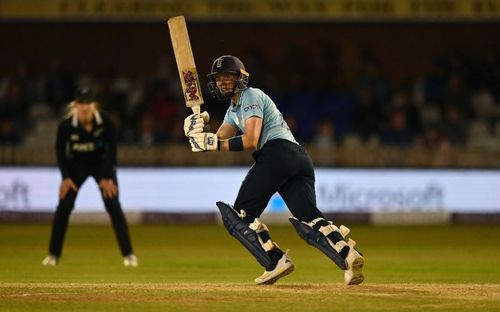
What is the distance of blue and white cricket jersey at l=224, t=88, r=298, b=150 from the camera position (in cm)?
936

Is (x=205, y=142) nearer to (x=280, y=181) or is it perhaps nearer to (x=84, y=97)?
(x=280, y=181)

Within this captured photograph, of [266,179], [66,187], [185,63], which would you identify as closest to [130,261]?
[66,187]

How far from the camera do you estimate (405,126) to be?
20.9m

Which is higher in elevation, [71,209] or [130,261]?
[71,209]

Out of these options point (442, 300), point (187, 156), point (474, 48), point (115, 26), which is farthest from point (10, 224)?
point (442, 300)

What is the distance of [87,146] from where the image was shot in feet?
41.9

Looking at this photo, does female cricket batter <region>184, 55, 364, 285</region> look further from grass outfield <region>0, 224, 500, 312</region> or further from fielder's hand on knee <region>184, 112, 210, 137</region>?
grass outfield <region>0, 224, 500, 312</region>

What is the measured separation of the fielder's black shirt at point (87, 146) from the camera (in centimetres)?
1279

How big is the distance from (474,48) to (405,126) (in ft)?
12.4

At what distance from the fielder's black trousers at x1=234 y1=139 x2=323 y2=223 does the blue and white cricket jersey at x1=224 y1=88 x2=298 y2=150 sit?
0.07 meters

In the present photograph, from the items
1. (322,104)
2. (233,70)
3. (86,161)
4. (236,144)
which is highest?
(233,70)

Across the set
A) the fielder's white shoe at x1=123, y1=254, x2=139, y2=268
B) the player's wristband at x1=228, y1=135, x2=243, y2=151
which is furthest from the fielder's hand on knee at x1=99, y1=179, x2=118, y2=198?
the player's wristband at x1=228, y1=135, x2=243, y2=151

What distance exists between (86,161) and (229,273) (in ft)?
6.91

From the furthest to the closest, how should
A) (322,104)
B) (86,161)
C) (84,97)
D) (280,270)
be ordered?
(322,104) → (86,161) → (84,97) → (280,270)
